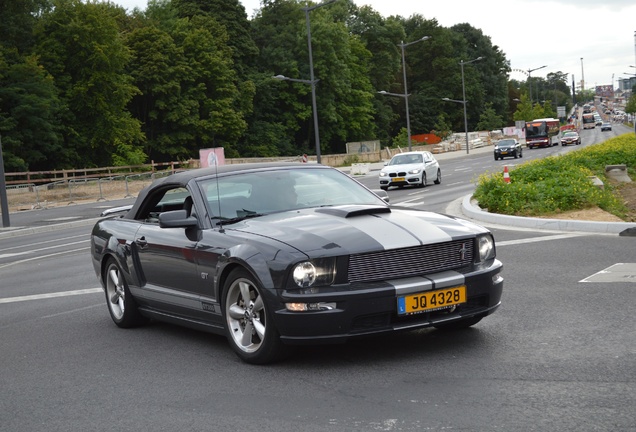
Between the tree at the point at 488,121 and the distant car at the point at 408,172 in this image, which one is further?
the tree at the point at 488,121

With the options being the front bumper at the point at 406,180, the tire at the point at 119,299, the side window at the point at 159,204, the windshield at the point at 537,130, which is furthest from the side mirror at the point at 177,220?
the windshield at the point at 537,130

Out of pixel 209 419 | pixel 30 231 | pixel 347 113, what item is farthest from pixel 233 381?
pixel 347 113

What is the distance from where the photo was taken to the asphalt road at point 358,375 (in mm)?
4965

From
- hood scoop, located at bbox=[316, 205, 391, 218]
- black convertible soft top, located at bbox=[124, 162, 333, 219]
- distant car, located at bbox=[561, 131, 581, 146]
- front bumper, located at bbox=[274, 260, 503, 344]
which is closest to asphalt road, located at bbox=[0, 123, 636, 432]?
front bumper, located at bbox=[274, 260, 503, 344]

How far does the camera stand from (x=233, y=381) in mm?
6066

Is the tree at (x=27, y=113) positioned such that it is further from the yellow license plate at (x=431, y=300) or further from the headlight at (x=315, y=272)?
the yellow license plate at (x=431, y=300)

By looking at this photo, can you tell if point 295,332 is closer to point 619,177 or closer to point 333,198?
point 333,198

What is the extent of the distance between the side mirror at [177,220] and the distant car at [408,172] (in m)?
27.0

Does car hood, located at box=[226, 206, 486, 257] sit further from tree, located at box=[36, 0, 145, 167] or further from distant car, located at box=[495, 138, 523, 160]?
tree, located at box=[36, 0, 145, 167]

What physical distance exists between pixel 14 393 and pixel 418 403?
2.87m

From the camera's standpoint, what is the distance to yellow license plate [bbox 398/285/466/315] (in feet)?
20.0

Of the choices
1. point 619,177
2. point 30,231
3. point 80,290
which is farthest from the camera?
point 30,231

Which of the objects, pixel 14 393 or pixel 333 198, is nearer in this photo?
pixel 14 393

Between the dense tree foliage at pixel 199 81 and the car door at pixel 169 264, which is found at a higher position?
the dense tree foliage at pixel 199 81
